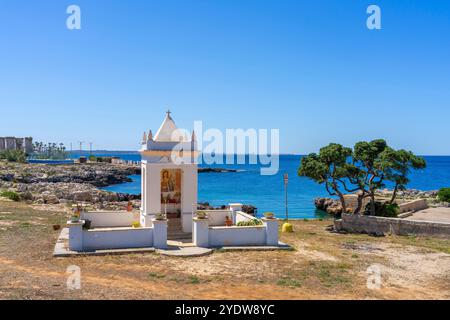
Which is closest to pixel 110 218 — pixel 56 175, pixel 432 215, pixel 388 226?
pixel 388 226

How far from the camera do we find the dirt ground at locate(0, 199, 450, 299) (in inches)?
434

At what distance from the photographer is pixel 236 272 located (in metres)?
13.3

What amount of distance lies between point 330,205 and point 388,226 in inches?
1196

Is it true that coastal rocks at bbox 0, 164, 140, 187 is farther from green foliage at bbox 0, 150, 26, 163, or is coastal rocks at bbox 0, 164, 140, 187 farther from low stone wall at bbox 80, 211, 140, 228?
low stone wall at bbox 80, 211, 140, 228

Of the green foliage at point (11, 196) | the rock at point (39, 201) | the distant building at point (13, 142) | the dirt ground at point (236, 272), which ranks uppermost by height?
the distant building at point (13, 142)

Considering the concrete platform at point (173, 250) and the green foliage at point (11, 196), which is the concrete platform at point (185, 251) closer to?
the concrete platform at point (173, 250)

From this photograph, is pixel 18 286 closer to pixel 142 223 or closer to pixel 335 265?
pixel 142 223

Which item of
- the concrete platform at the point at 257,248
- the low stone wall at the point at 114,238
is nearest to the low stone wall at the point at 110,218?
the low stone wall at the point at 114,238

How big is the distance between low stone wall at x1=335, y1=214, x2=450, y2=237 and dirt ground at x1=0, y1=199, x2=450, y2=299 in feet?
9.38

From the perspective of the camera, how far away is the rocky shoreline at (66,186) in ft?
115

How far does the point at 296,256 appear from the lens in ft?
51.7

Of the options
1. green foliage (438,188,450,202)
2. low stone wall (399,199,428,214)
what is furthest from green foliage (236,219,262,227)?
green foliage (438,188,450,202)

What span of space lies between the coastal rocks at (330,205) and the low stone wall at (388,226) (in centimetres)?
2611
